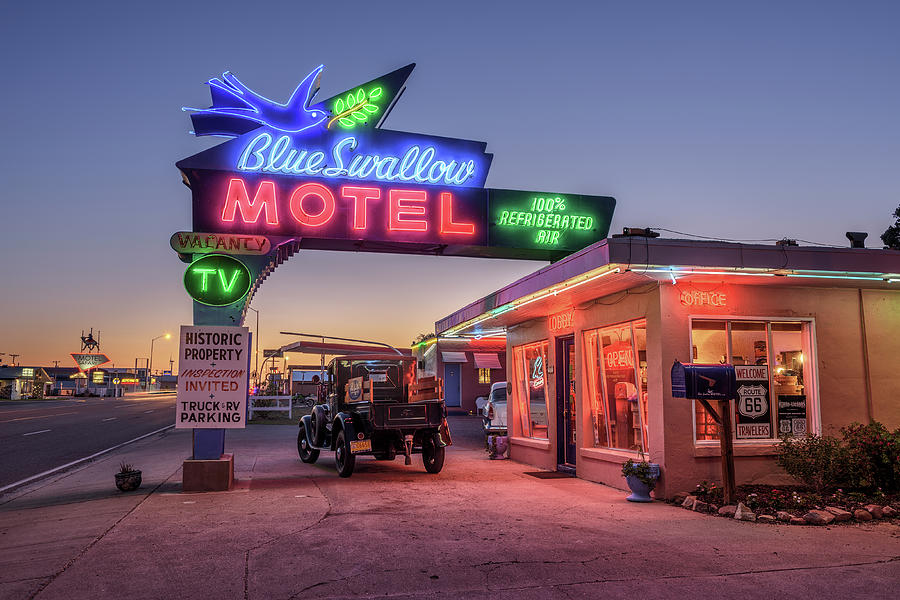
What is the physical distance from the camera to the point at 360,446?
13008 mm

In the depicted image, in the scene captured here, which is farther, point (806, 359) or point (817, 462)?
point (806, 359)

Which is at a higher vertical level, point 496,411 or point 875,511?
point 496,411

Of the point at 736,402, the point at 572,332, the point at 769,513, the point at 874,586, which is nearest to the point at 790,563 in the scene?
the point at 874,586

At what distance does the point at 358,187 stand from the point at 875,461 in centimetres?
990

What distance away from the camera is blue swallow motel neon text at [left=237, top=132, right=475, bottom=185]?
13.6 metres

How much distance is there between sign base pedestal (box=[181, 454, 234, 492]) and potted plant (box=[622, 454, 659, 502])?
20.8 feet

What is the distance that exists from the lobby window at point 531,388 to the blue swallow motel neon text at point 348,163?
4274 mm

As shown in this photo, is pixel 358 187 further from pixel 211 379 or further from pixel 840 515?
pixel 840 515

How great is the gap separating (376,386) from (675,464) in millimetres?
6977

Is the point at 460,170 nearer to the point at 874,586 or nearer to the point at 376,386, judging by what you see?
the point at 376,386

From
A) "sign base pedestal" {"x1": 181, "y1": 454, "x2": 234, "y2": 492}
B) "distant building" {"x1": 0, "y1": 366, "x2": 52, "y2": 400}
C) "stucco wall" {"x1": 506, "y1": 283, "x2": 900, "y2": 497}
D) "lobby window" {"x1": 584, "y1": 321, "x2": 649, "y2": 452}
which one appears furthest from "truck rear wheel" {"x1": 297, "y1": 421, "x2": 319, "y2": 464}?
"distant building" {"x1": 0, "y1": 366, "x2": 52, "y2": 400}

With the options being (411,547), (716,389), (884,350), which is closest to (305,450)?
(411,547)

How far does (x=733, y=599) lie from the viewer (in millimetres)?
5383

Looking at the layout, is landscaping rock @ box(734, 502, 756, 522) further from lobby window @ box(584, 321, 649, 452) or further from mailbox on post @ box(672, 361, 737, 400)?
lobby window @ box(584, 321, 649, 452)
